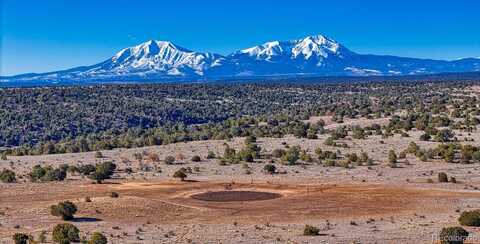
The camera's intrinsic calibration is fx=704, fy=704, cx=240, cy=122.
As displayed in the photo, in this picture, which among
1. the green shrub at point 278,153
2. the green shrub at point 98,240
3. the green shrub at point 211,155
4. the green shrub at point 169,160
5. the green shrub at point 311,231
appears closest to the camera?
the green shrub at point 98,240

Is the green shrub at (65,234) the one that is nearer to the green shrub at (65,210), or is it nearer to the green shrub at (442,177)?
the green shrub at (65,210)

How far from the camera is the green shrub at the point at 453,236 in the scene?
102ft

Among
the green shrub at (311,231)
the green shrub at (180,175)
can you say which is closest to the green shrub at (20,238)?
the green shrub at (311,231)

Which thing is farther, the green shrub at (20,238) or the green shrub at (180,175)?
the green shrub at (180,175)

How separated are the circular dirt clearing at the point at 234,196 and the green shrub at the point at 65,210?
31.3ft

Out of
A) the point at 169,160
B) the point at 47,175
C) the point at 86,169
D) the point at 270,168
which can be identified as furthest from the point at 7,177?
the point at 270,168

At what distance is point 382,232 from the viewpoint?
35.0 metres

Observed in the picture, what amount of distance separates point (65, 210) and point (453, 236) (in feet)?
68.9

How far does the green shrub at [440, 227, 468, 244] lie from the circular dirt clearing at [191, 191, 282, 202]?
16675mm

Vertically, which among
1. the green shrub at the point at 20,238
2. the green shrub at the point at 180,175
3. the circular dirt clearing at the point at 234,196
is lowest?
the circular dirt clearing at the point at 234,196

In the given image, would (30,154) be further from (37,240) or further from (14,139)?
(37,240)

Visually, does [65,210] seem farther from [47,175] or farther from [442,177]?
[442,177]

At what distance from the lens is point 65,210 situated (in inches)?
1559

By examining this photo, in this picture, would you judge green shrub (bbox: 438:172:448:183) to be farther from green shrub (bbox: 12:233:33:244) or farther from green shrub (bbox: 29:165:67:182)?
green shrub (bbox: 12:233:33:244)
